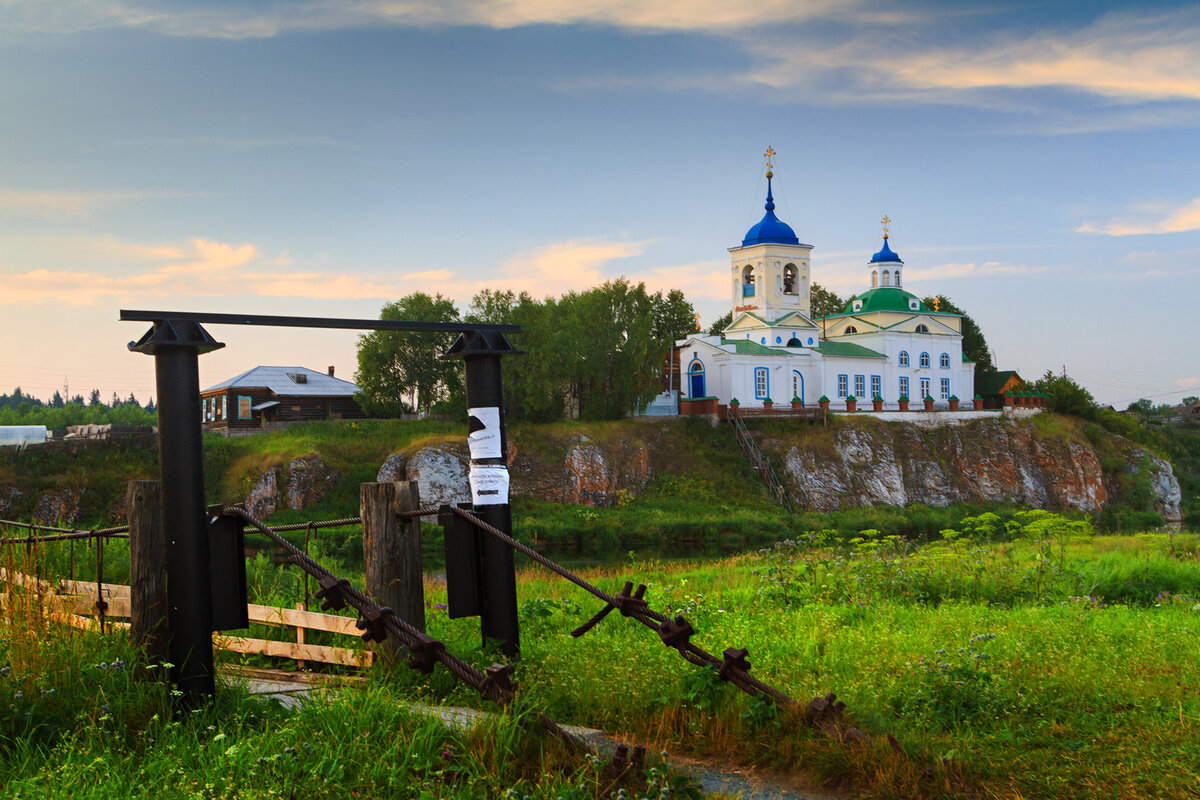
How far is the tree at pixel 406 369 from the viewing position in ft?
158

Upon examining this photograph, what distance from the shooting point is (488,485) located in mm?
6371

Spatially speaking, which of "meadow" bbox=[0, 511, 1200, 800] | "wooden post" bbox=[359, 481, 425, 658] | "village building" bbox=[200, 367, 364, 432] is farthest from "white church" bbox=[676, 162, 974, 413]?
"wooden post" bbox=[359, 481, 425, 658]

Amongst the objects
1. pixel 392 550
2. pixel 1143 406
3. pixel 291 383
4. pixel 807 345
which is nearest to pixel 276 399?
pixel 291 383

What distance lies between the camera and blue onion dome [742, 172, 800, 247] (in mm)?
54719

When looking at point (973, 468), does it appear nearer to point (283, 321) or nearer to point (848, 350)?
point (848, 350)

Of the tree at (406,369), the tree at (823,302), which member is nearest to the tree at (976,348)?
the tree at (823,302)

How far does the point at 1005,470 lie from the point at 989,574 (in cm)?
4334

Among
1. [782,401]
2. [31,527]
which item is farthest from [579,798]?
[782,401]

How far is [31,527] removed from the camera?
879 centimetres

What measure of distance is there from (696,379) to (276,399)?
22013 millimetres

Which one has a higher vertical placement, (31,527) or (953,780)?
(31,527)

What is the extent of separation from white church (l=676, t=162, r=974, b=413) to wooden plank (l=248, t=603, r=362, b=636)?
4336 cm

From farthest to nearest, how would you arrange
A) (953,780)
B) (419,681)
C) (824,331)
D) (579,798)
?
(824,331) < (419,681) < (953,780) < (579,798)

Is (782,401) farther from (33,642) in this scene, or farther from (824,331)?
(33,642)
